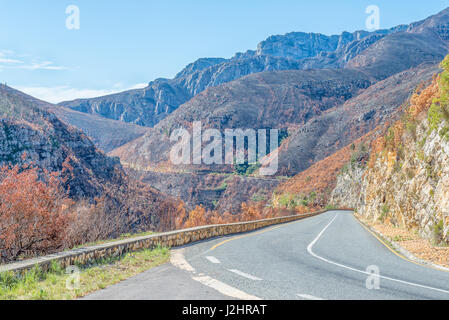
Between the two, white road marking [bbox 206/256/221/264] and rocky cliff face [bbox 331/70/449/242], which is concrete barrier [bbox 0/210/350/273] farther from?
rocky cliff face [bbox 331/70/449/242]

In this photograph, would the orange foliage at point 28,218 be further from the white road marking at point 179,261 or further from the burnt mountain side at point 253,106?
the burnt mountain side at point 253,106

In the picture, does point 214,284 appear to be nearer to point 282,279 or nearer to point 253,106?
point 282,279

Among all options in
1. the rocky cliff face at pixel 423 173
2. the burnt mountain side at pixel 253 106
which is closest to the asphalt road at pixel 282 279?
the rocky cliff face at pixel 423 173

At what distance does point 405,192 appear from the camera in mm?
21562

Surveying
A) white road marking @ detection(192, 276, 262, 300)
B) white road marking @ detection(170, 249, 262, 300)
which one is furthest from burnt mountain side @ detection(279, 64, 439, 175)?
white road marking @ detection(192, 276, 262, 300)

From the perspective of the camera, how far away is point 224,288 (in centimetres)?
634

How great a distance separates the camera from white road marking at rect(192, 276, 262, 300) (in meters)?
5.77

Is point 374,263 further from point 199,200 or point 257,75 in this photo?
point 257,75

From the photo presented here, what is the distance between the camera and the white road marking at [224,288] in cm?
577

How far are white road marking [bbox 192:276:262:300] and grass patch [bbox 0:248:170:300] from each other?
5.64ft

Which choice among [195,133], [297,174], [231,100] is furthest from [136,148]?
[297,174]

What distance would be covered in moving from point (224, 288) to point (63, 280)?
306cm

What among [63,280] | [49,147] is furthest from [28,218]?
[49,147]
